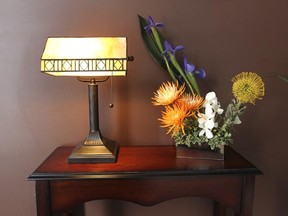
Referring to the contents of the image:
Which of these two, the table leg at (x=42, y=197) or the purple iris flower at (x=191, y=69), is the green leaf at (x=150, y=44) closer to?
the purple iris flower at (x=191, y=69)

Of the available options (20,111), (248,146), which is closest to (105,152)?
(20,111)

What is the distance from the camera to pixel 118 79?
123cm

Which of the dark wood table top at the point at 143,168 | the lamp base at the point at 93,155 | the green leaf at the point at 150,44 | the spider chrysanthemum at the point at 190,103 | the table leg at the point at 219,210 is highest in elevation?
the green leaf at the point at 150,44

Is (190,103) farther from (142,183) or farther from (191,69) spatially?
(142,183)

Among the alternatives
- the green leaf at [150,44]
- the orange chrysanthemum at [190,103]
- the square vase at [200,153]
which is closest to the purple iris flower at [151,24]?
the green leaf at [150,44]

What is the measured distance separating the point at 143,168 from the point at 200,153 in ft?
0.73

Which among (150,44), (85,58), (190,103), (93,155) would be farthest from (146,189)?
(150,44)

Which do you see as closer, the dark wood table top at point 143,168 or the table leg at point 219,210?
the dark wood table top at point 143,168

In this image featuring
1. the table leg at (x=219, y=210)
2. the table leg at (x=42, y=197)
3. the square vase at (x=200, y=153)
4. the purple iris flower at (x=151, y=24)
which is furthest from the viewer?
the table leg at (x=219, y=210)

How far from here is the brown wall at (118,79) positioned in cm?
117

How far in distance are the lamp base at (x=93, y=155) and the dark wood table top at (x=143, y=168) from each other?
0.02 m

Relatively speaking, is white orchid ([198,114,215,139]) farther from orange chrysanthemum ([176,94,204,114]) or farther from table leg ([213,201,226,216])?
table leg ([213,201,226,216])

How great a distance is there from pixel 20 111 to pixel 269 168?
1130 mm

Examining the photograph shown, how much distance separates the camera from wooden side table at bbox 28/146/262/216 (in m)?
0.89
